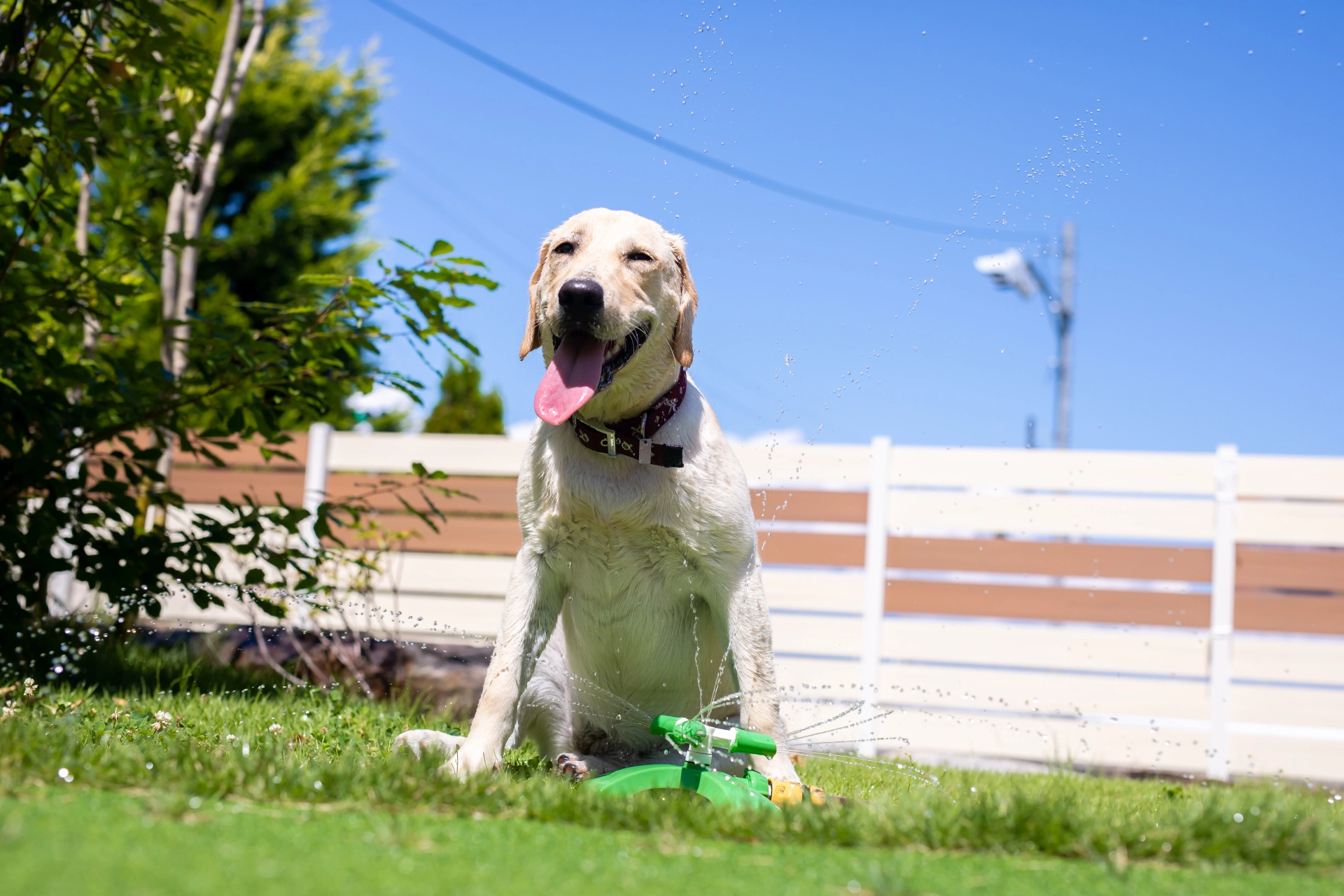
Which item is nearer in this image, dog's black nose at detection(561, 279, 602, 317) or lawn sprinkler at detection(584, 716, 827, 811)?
lawn sprinkler at detection(584, 716, 827, 811)

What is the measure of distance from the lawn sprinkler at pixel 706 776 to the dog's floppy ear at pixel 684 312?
109cm

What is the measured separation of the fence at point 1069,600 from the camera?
258 inches

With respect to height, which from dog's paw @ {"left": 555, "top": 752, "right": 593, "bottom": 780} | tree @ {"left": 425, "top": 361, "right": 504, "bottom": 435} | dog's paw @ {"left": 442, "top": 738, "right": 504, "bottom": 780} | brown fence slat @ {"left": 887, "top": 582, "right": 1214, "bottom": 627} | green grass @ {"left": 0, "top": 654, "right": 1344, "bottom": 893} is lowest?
dog's paw @ {"left": 555, "top": 752, "right": 593, "bottom": 780}

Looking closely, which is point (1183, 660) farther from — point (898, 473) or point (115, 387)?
point (115, 387)

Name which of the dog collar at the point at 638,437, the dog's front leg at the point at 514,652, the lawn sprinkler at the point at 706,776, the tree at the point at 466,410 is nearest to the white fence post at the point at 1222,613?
the lawn sprinkler at the point at 706,776

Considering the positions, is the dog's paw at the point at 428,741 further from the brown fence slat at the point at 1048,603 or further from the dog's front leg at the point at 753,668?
the brown fence slat at the point at 1048,603

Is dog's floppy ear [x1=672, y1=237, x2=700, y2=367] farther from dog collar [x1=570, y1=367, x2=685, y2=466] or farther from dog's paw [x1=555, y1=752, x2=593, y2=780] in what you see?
dog's paw [x1=555, y1=752, x2=593, y2=780]

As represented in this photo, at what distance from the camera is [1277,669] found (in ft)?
21.5

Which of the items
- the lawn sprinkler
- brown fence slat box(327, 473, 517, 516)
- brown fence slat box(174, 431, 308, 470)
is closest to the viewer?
the lawn sprinkler

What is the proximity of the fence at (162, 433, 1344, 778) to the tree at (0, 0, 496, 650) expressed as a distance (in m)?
2.00

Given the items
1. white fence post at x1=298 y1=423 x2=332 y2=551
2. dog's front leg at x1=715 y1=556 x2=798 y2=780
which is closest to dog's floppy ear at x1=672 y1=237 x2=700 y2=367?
dog's front leg at x1=715 y1=556 x2=798 y2=780

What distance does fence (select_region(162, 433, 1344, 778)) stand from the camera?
6555mm

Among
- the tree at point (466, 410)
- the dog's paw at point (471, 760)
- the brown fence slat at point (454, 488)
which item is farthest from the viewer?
the tree at point (466, 410)

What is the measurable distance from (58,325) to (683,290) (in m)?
3.34
